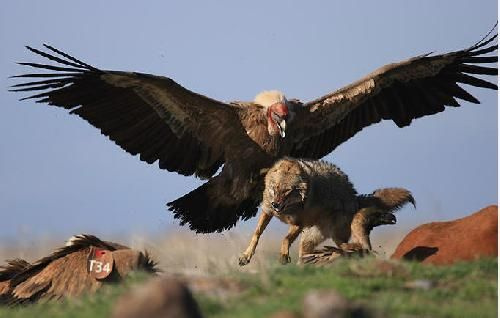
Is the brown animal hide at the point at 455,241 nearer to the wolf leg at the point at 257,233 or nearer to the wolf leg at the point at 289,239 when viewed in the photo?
the wolf leg at the point at 289,239

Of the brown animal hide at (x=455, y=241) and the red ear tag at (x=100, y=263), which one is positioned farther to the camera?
the brown animal hide at (x=455, y=241)

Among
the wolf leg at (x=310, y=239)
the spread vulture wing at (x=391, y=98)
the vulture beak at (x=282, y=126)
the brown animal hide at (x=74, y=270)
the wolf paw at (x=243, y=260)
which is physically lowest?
the brown animal hide at (x=74, y=270)

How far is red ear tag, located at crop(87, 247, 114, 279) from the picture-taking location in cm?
863

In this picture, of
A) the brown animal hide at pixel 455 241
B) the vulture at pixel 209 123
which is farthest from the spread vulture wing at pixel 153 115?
the brown animal hide at pixel 455 241

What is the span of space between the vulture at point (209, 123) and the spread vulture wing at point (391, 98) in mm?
16

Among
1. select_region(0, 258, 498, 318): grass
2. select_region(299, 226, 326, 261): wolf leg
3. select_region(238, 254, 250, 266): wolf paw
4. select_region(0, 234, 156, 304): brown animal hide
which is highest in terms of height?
select_region(299, 226, 326, 261): wolf leg

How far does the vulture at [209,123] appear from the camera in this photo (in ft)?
38.2

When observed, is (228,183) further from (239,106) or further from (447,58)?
(447,58)

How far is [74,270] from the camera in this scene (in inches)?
351

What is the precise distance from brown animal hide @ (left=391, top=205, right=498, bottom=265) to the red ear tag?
8.15 ft

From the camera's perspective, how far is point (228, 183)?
1195cm

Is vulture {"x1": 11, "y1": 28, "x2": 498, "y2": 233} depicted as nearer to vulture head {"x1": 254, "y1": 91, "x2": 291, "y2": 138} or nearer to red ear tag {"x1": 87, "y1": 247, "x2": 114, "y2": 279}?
vulture head {"x1": 254, "y1": 91, "x2": 291, "y2": 138}

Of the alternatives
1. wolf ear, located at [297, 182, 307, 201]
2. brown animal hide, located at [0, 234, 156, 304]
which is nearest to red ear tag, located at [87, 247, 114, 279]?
brown animal hide, located at [0, 234, 156, 304]

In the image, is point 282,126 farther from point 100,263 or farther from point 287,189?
point 100,263
